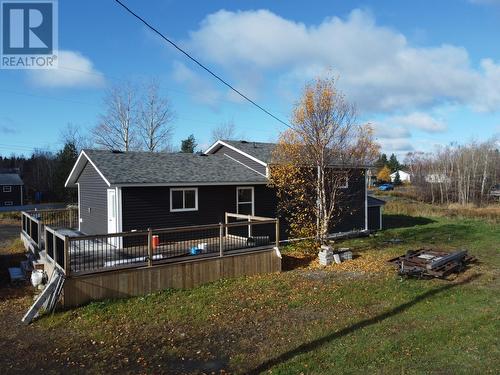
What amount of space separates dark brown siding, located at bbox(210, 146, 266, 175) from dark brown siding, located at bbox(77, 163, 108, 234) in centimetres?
661

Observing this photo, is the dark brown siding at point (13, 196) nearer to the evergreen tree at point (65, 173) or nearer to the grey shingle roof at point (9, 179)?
the grey shingle roof at point (9, 179)

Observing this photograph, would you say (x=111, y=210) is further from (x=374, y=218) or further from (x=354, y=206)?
(x=374, y=218)

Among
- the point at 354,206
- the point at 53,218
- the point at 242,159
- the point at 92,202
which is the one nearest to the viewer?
the point at 92,202

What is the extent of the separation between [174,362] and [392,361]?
11.2ft

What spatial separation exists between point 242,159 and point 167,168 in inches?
173

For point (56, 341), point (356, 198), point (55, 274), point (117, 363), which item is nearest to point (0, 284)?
point (55, 274)

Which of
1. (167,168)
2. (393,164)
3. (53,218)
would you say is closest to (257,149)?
(167,168)

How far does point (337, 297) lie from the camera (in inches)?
402

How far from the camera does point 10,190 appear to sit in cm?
5416

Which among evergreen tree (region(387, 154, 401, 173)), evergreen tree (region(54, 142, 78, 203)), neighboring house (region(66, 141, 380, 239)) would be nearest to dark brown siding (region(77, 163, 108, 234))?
neighboring house (region(66, 141, 380, 239))

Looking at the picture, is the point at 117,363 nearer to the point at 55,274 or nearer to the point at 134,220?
the point at 55,274

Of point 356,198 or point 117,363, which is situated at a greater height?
point 356,198

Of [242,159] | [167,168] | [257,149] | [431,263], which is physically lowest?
[431,263]

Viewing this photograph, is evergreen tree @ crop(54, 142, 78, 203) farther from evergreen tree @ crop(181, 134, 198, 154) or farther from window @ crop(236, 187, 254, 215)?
window @ crop(236, 187, 254, 215)
